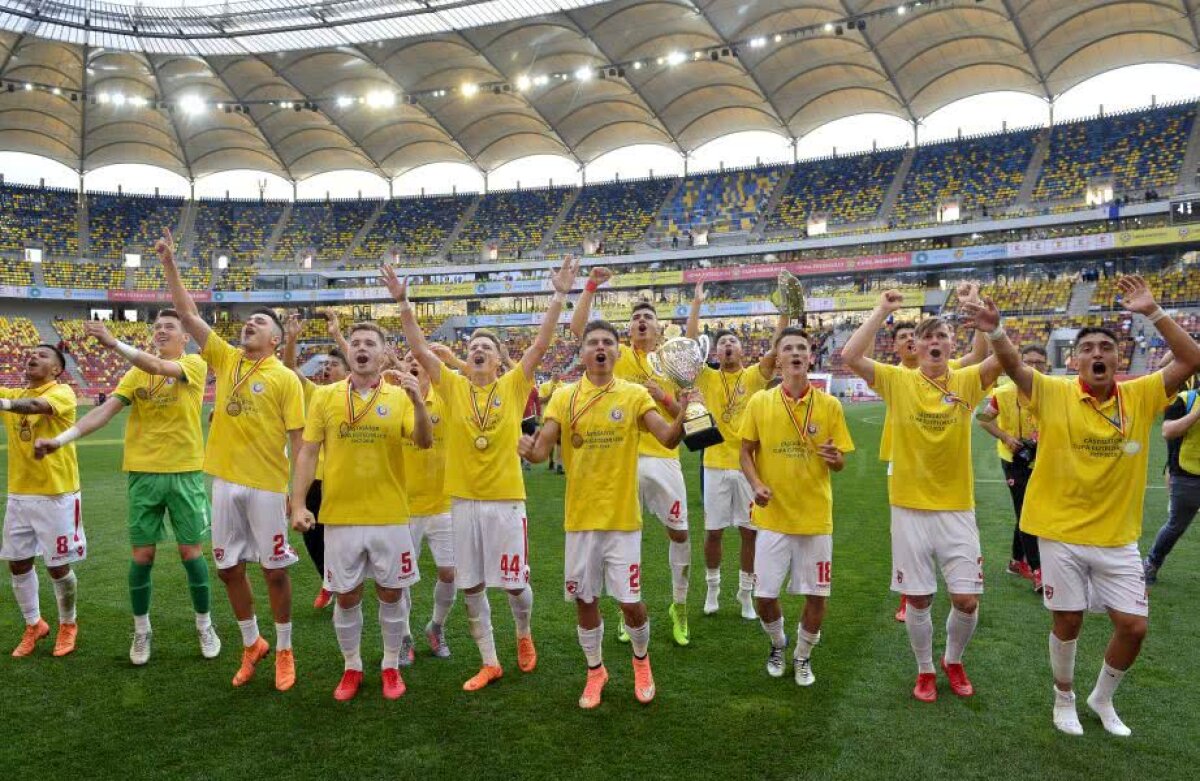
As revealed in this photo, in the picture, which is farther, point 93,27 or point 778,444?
point 93,27

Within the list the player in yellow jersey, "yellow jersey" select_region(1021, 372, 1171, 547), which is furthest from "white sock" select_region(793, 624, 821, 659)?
"yellow jersey" select_region(1021, 372, 1171, 547)

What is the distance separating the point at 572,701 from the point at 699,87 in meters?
45.8

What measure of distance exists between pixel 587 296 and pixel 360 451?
6.14ft

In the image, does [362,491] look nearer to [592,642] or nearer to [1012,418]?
[592,642]

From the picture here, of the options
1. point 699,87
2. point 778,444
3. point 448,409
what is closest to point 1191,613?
point 778,444

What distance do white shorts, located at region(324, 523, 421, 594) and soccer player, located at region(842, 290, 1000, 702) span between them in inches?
122

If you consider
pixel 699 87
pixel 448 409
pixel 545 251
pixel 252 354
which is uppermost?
pixel 699 87

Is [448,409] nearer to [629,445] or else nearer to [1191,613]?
[629,445]

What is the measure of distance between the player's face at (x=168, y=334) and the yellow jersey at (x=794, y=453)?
13.3 ft

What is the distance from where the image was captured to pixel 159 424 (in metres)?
5.35

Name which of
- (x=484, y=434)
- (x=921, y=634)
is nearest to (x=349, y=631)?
(x=484, y=434)

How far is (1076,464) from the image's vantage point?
4.15 m

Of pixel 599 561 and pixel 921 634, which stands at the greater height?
pixel 599 561

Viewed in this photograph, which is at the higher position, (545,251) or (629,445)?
(545,251)
